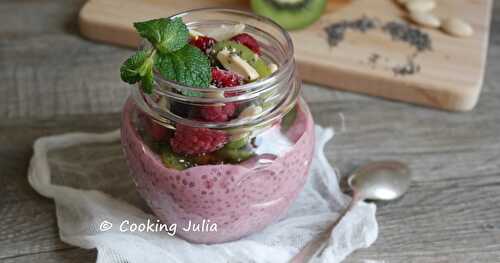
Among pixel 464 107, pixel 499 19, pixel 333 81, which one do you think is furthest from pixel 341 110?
pixel 499 19

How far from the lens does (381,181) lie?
1.00 meters

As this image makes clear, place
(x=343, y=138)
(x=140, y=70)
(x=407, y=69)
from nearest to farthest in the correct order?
(x=140, y=70) < (x=343, y=138) < (x=407, y=69)

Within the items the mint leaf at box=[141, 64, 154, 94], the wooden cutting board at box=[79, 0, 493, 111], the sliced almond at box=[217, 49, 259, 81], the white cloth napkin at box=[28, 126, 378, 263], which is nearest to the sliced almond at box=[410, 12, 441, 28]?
the wooden cutting board at box=[79, 0, 493, 111]

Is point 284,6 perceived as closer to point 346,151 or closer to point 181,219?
point 346,151

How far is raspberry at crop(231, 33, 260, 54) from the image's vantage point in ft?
2.83

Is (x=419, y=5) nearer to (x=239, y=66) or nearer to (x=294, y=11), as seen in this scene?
(x=294, y=11)

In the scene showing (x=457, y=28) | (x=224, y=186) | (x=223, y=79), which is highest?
(x=223, y=79)

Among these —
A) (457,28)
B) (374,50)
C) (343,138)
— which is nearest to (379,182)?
(343,138)

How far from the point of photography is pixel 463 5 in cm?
144

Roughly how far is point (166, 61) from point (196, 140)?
9cm

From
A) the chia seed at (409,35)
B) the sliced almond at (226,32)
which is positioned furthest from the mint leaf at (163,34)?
the chia seed at (409,35)

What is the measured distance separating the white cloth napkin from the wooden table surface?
26 millimetres

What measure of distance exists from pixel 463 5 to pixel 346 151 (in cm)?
55

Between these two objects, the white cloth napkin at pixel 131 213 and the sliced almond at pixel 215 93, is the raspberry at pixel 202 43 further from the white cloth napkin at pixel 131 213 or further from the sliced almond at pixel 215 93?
the white cloth napkin at pixel 131 213
